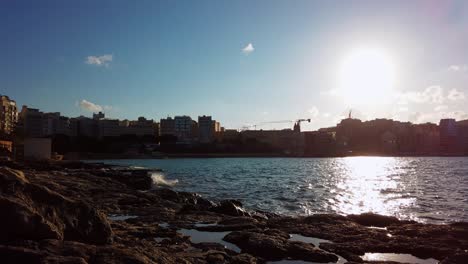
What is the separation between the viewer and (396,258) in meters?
13.1

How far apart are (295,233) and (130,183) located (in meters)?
31.1

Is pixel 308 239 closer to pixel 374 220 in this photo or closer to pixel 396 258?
pixel 396 258

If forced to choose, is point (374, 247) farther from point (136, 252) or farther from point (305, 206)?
point (305, 206)

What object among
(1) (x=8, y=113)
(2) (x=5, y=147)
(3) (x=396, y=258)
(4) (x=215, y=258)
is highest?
(1) (x=8, y=113)

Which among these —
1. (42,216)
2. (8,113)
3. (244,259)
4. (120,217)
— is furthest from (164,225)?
(8,113)

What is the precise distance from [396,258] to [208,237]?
5.80 m

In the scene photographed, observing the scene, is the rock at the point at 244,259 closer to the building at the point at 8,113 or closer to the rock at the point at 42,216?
the rock at the point at 42,216

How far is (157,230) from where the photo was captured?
47.9 ft

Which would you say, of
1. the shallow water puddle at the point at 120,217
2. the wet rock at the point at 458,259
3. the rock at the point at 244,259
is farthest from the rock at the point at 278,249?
the shallow water puddle at the point at 120,217

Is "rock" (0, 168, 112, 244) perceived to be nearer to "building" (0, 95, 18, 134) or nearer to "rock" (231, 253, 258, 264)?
"rock" (231, 253, 258, 264)

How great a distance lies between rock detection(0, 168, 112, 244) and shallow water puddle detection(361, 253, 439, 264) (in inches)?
301

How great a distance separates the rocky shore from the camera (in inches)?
294

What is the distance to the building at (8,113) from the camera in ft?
468

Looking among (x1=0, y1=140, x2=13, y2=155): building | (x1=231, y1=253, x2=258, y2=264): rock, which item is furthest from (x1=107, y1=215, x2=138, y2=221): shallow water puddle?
(x1=0, y1=140, x2=13, y2=155): building
